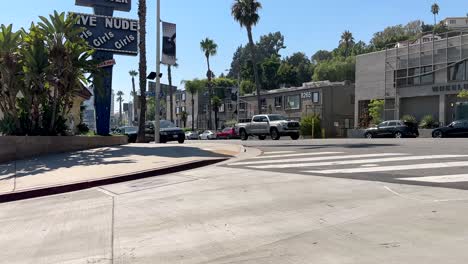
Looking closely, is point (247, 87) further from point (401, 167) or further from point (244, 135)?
point (401, 167)

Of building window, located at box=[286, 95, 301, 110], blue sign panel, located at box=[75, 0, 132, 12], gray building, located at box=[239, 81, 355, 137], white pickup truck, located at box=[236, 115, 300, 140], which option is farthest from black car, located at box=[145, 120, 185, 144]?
building window, located at box=[286, 95, 301, 110]

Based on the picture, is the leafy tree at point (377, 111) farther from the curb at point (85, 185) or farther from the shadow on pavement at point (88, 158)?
the curb at point (85, 185)

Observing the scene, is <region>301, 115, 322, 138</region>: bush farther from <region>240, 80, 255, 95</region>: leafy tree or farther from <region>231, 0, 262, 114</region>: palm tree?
<region>240, 80, 255, 95</region>: leafy tree

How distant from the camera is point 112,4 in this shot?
24.8 meters

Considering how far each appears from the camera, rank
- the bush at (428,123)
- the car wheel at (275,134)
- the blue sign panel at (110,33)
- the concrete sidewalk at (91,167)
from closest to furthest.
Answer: the concrete sidewalk at (91,167)
the blue sign panel at (110,33)
the car wheel at (275,134)
the bush at (428,123)

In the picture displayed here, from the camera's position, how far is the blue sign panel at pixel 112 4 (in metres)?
24.3

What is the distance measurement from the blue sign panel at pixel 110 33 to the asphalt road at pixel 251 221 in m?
14.4

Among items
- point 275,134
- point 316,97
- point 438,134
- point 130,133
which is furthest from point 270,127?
point 316,97

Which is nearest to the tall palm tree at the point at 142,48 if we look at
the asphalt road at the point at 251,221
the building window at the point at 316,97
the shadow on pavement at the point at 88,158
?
the shadow on pavement at the point at 88,158

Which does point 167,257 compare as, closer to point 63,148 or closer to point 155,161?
point 155,161

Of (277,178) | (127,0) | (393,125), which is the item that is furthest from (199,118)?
(277,178)

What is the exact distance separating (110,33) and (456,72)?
31770 millimetres

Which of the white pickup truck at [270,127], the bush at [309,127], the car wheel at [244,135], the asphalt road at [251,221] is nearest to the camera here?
the asphalt road at [251,221]

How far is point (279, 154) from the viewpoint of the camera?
16062mm
